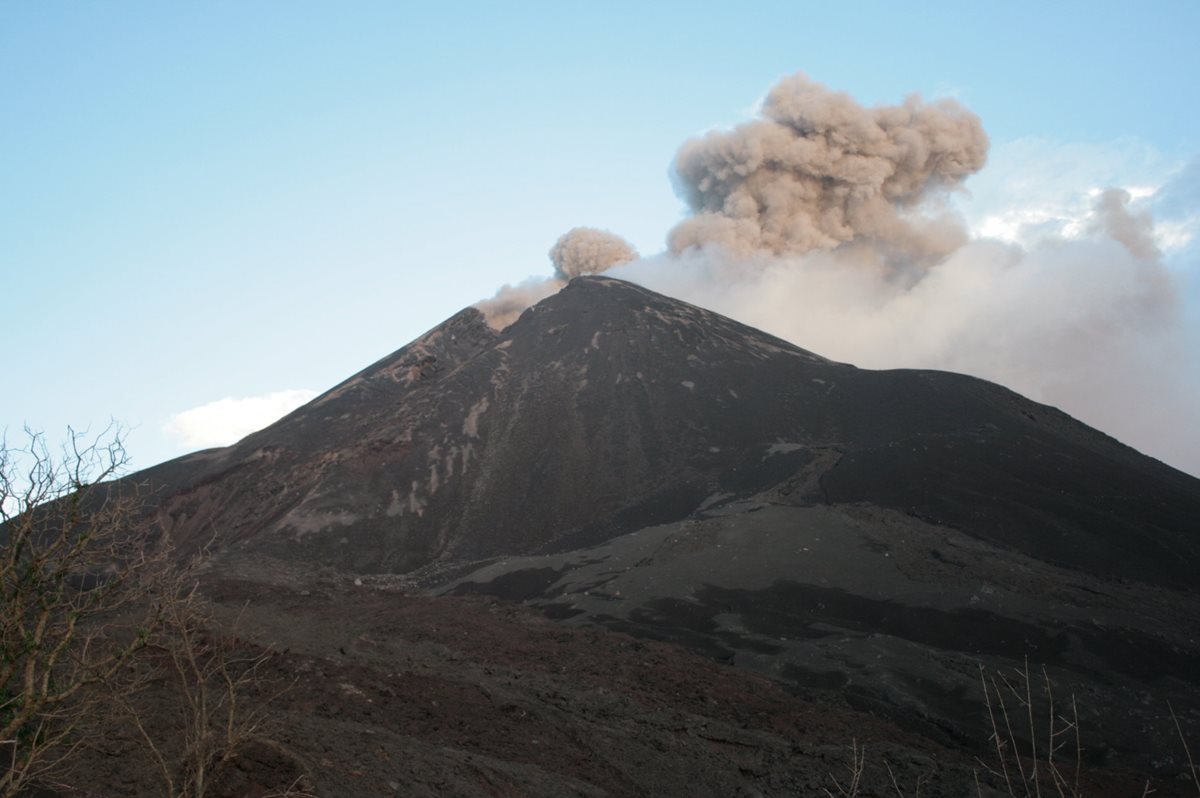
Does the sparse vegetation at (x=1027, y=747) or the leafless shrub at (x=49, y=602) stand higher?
the leafless shrub at (x=49, y=602)

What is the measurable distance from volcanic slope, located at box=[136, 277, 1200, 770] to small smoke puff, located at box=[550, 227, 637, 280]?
675 inches

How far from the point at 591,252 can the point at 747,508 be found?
177 ft

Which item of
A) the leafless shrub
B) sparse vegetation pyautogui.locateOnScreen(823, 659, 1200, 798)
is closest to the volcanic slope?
sparse vegetation pyautogui.locateOnScreen(823, 659, 1200, 798)

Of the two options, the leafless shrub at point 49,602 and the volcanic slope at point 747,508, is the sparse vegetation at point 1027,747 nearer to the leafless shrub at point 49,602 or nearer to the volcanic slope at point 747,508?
the volcanic slope at point 747,508

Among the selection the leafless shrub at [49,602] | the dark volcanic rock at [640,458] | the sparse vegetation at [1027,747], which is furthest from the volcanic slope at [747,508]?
the leafless shrub at [49,602]

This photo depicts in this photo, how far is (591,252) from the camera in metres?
86.9

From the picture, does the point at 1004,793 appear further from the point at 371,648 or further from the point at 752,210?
the point at 752,210

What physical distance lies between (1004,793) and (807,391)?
39405 mm

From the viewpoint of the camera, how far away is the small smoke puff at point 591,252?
86.8 metres

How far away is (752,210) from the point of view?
7700 cm

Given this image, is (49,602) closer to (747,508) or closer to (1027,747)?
(1027,747)

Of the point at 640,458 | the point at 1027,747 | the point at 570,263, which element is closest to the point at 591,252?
the point at 570,263

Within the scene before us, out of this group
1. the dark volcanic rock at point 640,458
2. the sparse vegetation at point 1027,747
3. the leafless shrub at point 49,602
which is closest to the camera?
the leafless shrub at point 49,602

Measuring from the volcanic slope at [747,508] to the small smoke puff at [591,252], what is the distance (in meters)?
17.1
